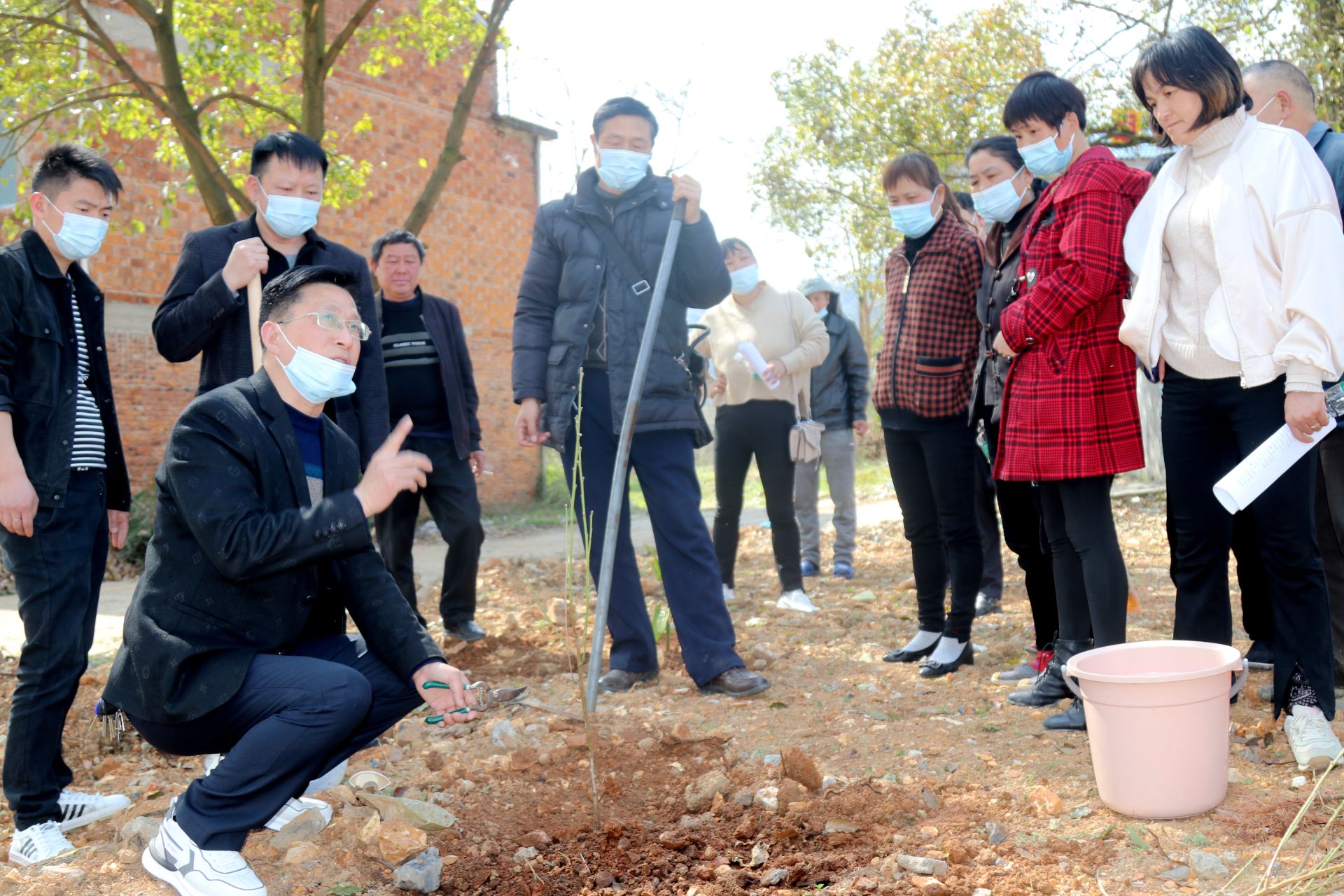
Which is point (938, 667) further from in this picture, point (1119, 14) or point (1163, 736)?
point (1119, 14)

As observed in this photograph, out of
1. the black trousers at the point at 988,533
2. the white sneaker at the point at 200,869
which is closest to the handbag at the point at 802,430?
the black trousers at the point at 988,533

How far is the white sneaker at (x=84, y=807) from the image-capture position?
3119 millimetres

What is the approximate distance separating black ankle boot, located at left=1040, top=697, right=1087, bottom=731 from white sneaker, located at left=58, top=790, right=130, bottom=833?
2916 millimetres

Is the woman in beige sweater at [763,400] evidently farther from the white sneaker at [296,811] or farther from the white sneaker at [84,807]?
the white sneaker at [84,807]

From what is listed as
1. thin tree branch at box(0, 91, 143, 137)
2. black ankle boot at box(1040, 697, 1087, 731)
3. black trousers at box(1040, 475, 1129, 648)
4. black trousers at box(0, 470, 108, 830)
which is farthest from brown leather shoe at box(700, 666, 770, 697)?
thin tree branch at box(0, 91, 143, 137)

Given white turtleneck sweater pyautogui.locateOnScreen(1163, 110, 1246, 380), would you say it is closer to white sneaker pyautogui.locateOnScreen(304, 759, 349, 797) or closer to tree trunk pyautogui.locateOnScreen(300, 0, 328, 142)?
white sneaker pyautogui.locateOnScreen(304, 759, 349, 797)

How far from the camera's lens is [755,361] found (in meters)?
5.95

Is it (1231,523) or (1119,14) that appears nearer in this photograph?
(1231,523)

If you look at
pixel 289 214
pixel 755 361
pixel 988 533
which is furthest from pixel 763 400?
pixel 289 214

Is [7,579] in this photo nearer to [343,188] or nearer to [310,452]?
[343,188]

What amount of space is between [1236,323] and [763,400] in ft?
10.3

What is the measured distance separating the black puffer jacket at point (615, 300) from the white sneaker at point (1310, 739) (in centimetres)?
226

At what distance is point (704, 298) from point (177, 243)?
8.27 metres

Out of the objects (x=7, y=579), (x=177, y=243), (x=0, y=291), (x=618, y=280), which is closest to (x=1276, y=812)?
(x=618, y=280)
